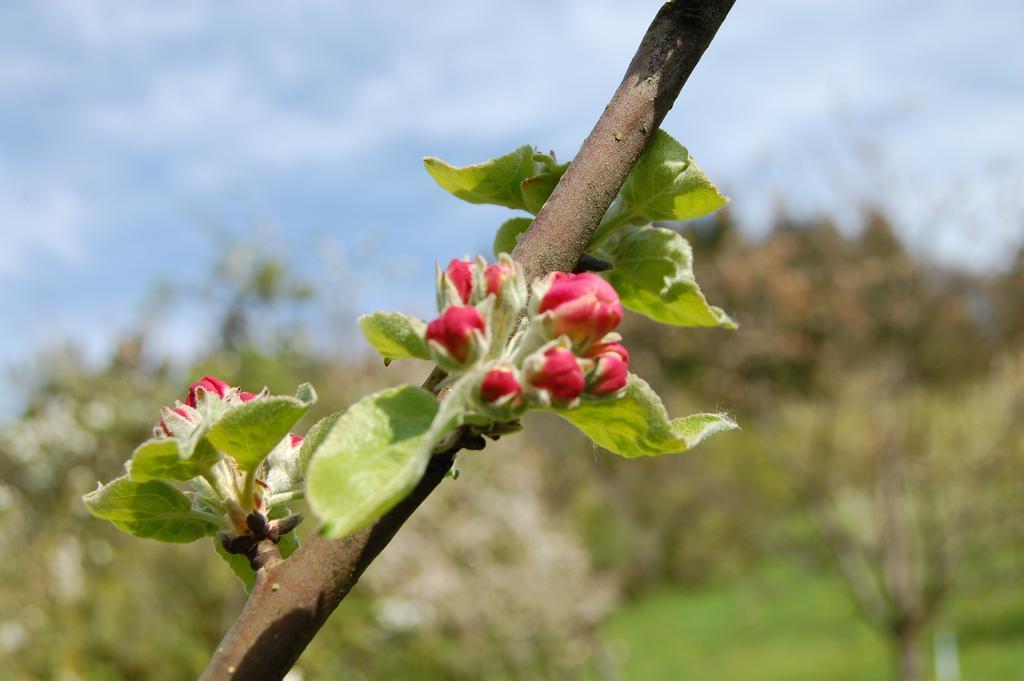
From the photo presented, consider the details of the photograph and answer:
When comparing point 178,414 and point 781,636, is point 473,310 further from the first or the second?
point 781,636

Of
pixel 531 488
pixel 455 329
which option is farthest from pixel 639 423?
pixel 531 488

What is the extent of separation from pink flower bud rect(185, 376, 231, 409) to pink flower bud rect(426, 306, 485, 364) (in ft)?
0.77

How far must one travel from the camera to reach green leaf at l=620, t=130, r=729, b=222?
859 millimetres

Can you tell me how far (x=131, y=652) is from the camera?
692 cm

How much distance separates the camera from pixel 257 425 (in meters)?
0.72

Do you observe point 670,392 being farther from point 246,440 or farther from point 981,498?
point 246,440

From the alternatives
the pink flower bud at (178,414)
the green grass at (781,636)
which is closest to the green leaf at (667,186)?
the pink flower bud at (178,414)

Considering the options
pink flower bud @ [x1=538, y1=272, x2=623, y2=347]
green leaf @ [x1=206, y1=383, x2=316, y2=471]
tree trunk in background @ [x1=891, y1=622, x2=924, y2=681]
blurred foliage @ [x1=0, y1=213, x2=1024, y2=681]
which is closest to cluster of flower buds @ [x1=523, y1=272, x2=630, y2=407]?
pink flower bud @ [x1=538, y1=272, x2=623, y2=347]

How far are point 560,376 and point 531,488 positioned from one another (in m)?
12.3

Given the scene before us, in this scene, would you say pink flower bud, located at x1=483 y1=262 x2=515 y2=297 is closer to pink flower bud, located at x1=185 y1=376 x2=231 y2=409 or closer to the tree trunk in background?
pink flower bud, located at x1=185 y1=376 x2=231 y2=409

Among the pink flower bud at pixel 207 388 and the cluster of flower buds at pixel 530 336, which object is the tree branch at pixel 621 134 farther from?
the pink flower bud at pixel 207 388

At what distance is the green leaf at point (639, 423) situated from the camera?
723 mm

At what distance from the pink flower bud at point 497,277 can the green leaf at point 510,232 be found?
27cm

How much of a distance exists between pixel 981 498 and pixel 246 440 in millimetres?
9588
